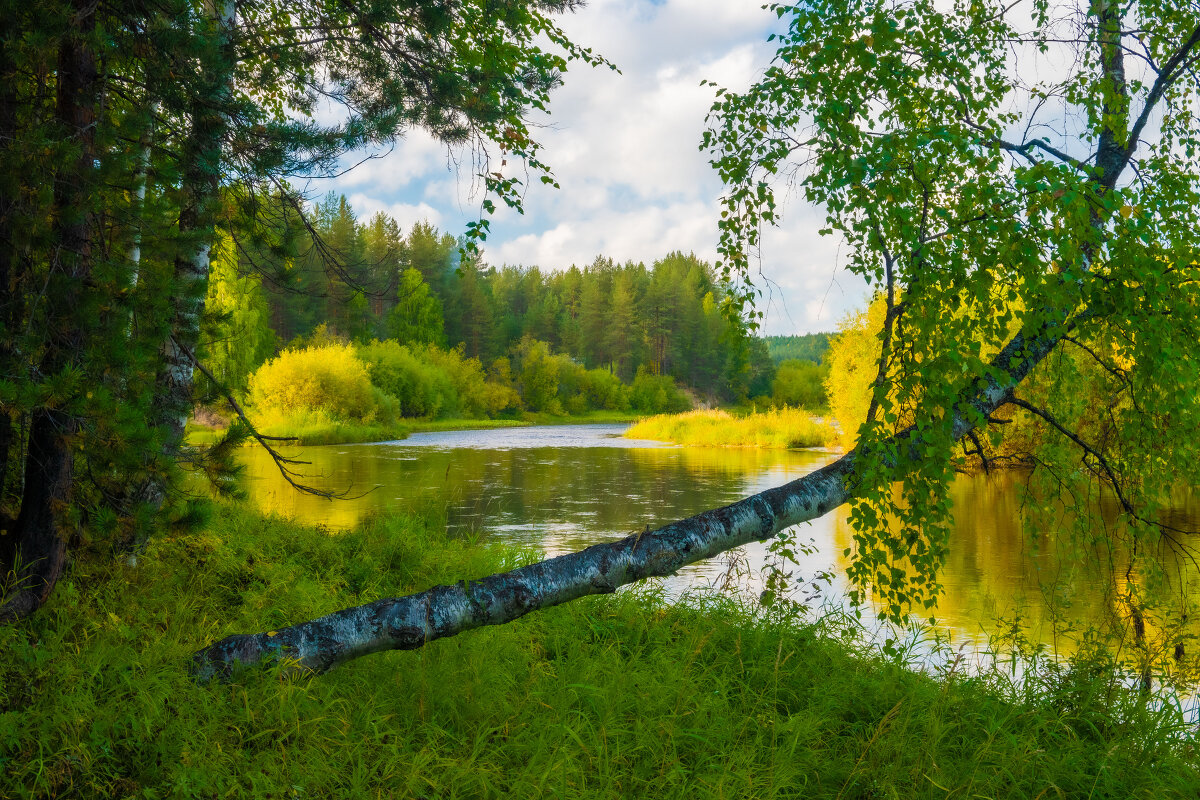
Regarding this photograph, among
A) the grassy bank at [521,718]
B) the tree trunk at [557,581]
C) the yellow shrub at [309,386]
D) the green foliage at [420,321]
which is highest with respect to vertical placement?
the green foliage at [420,321]

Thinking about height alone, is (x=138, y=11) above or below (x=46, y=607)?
above

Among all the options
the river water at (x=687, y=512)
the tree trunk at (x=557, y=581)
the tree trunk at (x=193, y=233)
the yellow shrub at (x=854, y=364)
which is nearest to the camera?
the tree trunk at (x=557, y=581)

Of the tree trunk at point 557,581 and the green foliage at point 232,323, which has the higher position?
the green foliage at point 232,323

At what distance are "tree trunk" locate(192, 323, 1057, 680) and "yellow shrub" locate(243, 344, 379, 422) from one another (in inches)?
987

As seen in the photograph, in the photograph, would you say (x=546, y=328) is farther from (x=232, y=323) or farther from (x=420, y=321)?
(x=232, y=323)

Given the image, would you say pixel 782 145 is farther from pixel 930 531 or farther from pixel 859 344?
pixel 859 344

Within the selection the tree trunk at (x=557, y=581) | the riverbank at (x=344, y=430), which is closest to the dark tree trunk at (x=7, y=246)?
the tree trunk at (x=557, y=581)

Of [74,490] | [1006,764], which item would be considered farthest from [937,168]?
[74,490]

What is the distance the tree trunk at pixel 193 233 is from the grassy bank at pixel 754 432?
22386 mm

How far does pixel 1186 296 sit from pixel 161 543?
5.57m

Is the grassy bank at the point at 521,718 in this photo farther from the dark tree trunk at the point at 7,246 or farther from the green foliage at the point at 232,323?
the green foliage at the point at 232,323

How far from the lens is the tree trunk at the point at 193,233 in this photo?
3166 millimetres

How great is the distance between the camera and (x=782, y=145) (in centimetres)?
391

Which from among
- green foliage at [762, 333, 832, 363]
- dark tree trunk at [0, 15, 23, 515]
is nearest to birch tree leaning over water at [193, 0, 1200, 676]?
dark tree trunk at [0, 15, 23, 515]
